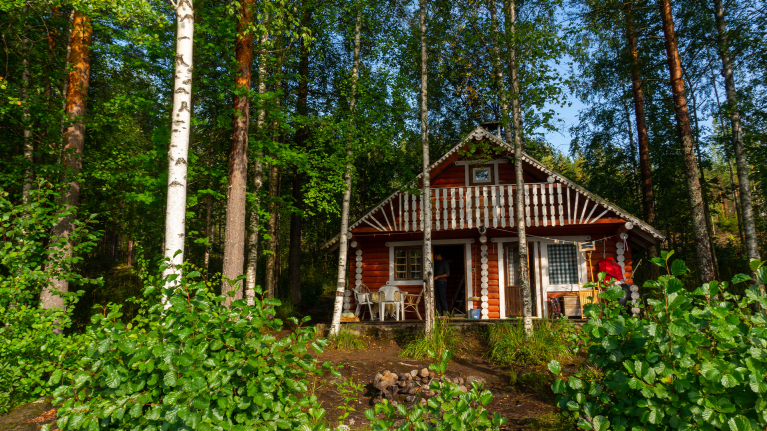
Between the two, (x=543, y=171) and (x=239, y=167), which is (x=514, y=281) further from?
(x=239, y=167)

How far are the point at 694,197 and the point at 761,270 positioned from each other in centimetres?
895

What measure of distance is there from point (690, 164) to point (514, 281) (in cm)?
556

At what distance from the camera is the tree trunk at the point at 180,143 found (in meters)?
5.21

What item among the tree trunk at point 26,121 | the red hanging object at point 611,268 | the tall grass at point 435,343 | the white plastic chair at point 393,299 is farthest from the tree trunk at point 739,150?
the tree trunk at point 26,121

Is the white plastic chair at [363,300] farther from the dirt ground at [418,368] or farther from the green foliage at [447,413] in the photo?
the green foliage at [447,413]

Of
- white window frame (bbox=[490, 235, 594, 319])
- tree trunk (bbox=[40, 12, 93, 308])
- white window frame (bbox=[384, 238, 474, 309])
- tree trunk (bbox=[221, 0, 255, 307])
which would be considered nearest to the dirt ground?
tree trunk (bbox=[221, 0, 255, 307])

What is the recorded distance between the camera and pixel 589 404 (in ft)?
8.29

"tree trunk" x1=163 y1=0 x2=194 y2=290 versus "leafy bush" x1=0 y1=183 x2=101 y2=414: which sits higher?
"tree trunk" x1=163 y1=0 x2=194 y2=290

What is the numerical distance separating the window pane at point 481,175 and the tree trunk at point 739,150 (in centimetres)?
624

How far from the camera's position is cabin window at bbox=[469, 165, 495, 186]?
14.3 meters

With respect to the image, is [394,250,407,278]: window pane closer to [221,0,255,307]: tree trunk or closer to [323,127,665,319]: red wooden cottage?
[323,127,665,319]: red wooden cottage

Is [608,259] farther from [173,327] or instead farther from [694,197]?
[173,327]

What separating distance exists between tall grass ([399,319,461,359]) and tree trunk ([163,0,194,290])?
555 cm

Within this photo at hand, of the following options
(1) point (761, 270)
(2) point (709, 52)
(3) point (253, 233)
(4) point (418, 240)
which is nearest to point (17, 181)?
(3) point (253, 233)
